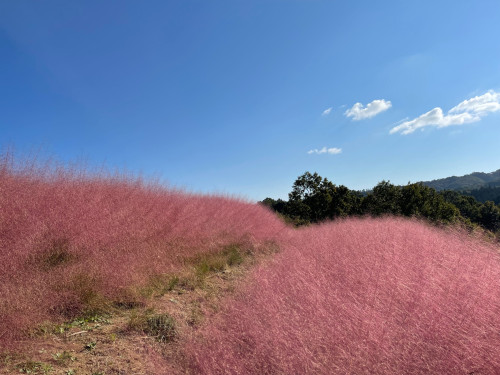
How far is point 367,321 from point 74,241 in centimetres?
451

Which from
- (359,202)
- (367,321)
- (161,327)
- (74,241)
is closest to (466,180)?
(359,202)

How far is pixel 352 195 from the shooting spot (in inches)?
805

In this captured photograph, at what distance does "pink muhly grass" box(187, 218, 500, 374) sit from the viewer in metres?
2.08

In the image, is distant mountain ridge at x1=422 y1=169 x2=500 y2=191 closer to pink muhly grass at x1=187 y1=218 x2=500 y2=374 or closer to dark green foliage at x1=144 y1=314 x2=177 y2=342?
pink muhly grass at x1=187 y1=218 x2=500 y2=374

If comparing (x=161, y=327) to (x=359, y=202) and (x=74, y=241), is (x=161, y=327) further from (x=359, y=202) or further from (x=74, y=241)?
(x=359, y=202)

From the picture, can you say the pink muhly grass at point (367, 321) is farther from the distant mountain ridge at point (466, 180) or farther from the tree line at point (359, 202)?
the distant mountain ridge at point (466, 180)

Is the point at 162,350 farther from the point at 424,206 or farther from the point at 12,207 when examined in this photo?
the point at 424,206

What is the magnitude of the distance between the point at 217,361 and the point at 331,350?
1.10 m

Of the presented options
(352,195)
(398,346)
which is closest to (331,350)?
(398,346)

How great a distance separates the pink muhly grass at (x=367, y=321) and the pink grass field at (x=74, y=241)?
1.89 metres

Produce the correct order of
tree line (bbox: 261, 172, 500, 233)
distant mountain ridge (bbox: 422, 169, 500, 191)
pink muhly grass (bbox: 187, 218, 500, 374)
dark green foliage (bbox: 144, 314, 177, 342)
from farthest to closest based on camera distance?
distant mountain ridge (bbox: 422, 169, 500, 191) → tree line (bbox: 261, 172, 500, 233) → dark green foliage (bbox: 144, 314, 177, 342) → pink muhly grass (bbox: 187, 218, 500, 374)

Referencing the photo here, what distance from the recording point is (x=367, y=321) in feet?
8.04

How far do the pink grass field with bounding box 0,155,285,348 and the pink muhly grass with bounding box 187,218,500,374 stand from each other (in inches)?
74.3

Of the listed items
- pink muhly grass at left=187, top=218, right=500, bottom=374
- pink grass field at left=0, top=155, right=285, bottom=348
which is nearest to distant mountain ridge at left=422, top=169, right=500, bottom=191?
pink muhly grass at left=187, top=218, right=500, bottom=374
